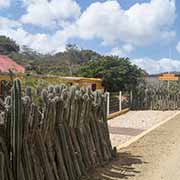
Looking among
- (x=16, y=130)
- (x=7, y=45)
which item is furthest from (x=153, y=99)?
(x=7, y=45)

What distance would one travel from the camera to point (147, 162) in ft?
28.7

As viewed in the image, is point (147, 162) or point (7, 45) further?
point (7, 45)

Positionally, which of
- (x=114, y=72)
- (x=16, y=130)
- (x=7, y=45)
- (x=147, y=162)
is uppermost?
(x=7, y=45)

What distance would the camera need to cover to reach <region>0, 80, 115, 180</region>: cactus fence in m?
5.23

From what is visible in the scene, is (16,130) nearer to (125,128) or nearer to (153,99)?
(125,128)

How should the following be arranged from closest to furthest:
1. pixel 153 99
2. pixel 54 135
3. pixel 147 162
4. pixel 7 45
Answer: pixel 54 135
pixel 147 162
pixel 153 99
pixel 7 45

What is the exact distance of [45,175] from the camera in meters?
5.83

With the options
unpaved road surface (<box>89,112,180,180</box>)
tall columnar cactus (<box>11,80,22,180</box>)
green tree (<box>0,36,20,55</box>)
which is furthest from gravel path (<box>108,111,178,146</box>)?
green tree (<box>0,36,20,55</box>)

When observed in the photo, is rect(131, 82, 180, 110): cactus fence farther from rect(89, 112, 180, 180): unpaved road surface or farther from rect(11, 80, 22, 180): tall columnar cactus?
rect(11, 80, 22, 180): tall columnar cactus

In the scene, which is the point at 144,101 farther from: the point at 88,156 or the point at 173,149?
the point at 88,156

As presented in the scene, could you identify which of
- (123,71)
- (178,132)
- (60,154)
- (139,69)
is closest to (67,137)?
(60,154)

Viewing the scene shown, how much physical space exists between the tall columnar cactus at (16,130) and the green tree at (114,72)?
67.7 feet

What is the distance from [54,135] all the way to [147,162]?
3172 mm

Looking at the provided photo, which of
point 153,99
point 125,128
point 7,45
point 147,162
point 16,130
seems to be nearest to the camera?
point 16,130
